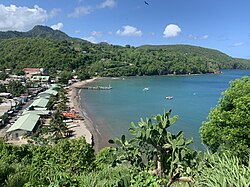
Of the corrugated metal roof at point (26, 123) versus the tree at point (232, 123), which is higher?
the tree at point (232, 123)

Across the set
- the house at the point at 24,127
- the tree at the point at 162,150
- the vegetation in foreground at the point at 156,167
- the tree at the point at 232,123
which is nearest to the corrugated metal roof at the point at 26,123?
the house at the point at 24,127

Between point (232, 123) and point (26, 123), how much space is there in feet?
78.8

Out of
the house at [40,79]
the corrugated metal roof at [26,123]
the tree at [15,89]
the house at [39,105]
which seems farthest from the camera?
the house at [40,79]

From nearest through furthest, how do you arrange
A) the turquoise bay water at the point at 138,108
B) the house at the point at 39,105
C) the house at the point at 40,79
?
the turquoise bay water at the point at 138,108
the house at the point at 39,105
the house at the point at 40,79

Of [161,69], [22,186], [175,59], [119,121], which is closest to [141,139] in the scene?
[22,186]

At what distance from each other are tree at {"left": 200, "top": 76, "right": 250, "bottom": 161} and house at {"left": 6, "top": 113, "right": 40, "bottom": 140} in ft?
68.0

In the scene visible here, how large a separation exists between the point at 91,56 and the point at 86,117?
81.8m

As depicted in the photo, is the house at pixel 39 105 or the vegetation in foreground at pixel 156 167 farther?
the house at pixel 39 105

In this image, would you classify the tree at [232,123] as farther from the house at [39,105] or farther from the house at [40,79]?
the house at [40,79]

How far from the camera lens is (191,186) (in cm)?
460

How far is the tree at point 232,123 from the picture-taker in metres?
9.93

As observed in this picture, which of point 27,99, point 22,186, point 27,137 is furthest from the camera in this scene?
point 27,99

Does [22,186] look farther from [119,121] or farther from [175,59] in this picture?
[175,59]

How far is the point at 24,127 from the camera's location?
92.6 ft
